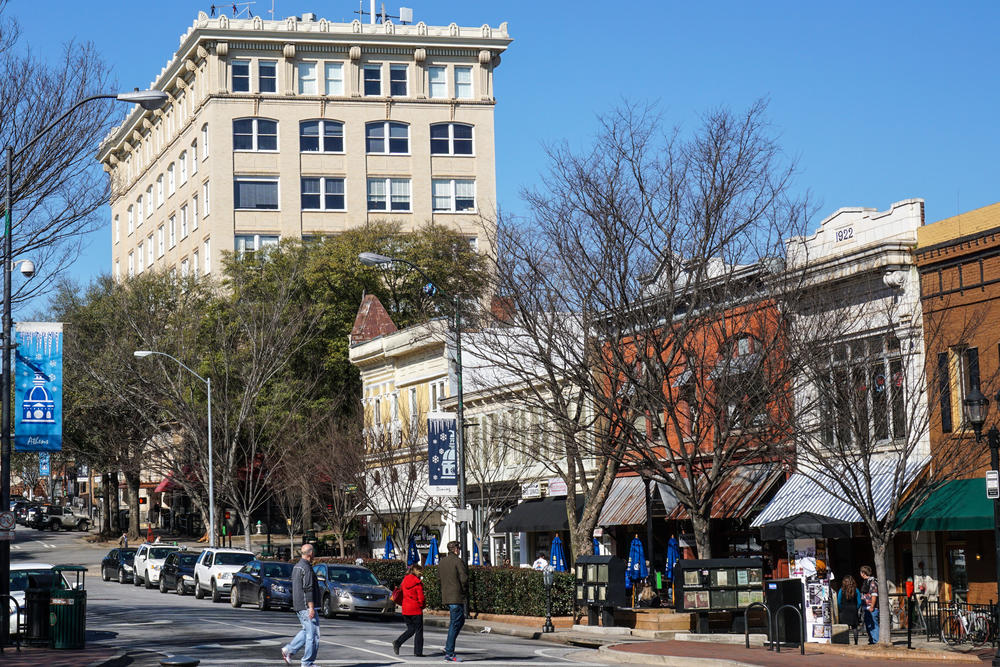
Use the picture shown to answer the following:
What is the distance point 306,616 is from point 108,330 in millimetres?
51905

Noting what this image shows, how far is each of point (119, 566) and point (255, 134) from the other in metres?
37.3

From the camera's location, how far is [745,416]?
27578 mm

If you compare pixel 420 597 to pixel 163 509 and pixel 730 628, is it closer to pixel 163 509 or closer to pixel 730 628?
pixel 730 628

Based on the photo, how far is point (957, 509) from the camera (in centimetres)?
2627

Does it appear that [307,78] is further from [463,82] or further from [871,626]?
[871,626]

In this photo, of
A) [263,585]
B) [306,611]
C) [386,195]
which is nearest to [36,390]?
[306,611]

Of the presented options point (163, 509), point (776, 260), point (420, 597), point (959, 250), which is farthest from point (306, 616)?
point (163, 509)

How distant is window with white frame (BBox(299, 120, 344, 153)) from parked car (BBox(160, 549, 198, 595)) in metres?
42.1

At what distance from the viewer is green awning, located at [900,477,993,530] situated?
1011 inches

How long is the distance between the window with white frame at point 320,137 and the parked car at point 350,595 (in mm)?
52947

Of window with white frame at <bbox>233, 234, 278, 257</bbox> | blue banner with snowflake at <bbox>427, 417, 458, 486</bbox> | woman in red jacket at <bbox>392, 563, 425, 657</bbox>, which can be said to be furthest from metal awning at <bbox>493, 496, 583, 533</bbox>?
window with white frame at <bbox>233, 234, 278, 257</bbox>

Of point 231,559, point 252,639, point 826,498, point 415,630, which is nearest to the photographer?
point 415,630

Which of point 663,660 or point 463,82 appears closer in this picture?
point 663,660

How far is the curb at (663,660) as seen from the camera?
66.1ft
